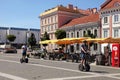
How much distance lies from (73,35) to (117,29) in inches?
679

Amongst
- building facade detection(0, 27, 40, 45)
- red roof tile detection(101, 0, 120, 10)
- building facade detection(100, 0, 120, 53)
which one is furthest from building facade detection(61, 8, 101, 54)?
building facade detection(0, 27, 40, 45)

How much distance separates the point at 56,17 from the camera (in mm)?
78688

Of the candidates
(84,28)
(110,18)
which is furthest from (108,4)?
(84,28)

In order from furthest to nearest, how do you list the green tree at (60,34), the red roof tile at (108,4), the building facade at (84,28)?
1. the green tree at (60,34)
2. the building facade at (84,28)
3. the red roof tile at (108,4)

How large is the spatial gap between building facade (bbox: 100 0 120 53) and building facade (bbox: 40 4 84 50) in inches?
776

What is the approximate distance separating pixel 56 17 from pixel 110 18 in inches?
952

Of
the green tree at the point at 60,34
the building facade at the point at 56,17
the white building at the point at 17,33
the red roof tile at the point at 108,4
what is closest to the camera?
the red roof tile at the point at 108,4

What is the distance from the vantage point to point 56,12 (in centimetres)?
7812

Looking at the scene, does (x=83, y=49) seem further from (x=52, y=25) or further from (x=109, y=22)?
(x=52, y=25)

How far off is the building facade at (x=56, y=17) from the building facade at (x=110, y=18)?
1972 centimetres

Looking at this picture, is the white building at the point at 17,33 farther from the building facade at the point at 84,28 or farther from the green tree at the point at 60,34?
the green tree at the point at 60,34

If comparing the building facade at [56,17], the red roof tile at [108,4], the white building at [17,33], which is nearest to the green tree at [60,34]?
the building facade at [56,17]

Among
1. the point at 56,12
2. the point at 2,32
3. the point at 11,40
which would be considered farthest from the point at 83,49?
the point at 2,32

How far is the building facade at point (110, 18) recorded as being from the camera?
55.4 metres
